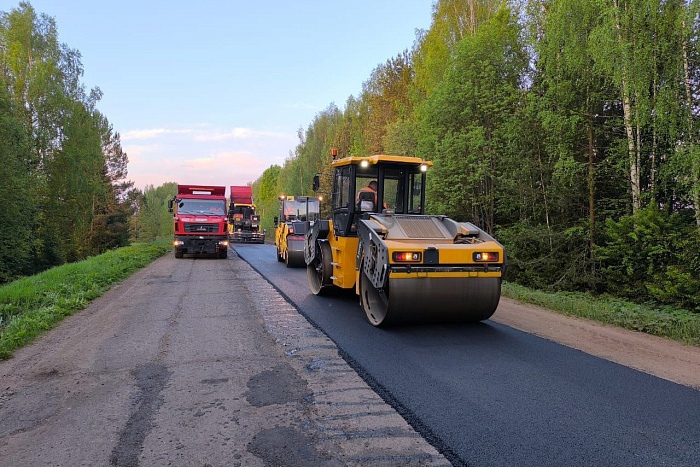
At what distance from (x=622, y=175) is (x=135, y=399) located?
44.8ft

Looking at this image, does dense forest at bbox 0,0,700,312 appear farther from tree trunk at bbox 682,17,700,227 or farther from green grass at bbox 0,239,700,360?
green grass at bbox 0,239,700,360

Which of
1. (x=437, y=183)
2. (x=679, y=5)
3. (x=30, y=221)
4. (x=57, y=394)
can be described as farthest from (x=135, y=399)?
(x=30, y=221)

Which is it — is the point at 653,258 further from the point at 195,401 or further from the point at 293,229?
the point at 195,401

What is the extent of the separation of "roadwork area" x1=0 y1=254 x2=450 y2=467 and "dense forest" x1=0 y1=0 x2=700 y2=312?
4.97m

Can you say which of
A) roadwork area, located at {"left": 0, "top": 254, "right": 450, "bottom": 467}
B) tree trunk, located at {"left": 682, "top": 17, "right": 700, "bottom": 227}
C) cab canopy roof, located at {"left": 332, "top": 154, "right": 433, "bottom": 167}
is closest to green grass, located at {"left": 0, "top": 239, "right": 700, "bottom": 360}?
roadwork area, located at {"left": 0, "top": 254, "right": 450, "bottom": 467}

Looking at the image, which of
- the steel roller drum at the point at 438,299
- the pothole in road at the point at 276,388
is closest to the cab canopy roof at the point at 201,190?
the steel roller drum at the point at 438,299

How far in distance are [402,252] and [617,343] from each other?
293 cm

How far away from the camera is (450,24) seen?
79.9ft

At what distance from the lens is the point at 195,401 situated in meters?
3.72

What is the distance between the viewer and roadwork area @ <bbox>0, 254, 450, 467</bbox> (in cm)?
289

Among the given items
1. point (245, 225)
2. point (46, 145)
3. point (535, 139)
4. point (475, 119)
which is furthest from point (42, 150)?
point (535, 139)

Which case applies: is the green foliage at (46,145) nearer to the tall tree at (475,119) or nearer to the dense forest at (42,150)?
the dense forest at (42,150)

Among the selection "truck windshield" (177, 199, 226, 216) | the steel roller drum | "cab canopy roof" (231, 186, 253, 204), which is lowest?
the steel roller drum

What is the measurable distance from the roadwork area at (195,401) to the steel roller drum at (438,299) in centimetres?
96
